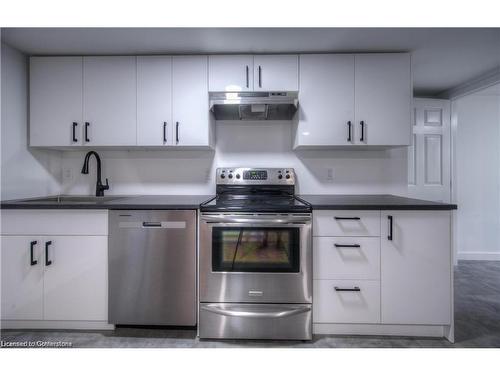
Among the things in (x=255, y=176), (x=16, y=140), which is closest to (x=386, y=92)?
(x=255, y=176)

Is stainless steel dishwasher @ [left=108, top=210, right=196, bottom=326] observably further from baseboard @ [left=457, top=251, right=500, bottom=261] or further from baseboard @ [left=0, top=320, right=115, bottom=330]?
baseboard @ [left=457, top=251, right=500, bottom=261]

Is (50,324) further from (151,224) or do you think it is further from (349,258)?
(349,258)

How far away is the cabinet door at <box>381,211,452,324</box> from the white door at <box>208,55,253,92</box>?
1.47 meters

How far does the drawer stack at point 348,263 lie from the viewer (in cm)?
175

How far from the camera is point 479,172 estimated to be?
135 inches

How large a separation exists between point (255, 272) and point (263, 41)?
170 cm

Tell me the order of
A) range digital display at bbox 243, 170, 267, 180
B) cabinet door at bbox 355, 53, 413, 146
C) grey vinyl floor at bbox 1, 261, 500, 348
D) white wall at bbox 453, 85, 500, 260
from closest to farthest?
grey vinyl floor at bbox 1, 261, 500, 348 < cabinet door at bbox 355, 53, 413, 146 < range digital display at bbox 243, 170, 267, 180 < white wall at bbox 453, 85, 500, 260

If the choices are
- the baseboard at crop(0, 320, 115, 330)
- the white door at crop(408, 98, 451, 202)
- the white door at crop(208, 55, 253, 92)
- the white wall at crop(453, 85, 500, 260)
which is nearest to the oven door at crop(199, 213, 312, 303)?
the baseboard at crop(0, 320, 115, 330)

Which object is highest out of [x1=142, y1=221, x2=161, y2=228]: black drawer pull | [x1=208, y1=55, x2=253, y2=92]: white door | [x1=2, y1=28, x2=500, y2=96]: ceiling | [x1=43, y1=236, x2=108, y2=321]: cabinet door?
[x1=2, y1=28, x2=500, y2=96]: ceiling

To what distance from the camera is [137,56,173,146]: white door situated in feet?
7.02

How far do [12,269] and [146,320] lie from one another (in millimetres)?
988

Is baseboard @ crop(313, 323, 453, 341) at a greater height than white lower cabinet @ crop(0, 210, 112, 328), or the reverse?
white lower cabinet @ crop(0, 210, 112, 328)

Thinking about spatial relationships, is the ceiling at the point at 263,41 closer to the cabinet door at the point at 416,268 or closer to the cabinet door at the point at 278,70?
the cabinet door at the point at 278,70

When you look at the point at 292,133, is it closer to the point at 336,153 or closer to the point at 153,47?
the point at 336,153
